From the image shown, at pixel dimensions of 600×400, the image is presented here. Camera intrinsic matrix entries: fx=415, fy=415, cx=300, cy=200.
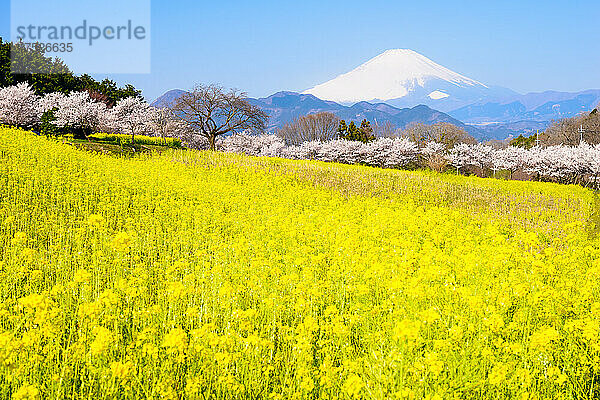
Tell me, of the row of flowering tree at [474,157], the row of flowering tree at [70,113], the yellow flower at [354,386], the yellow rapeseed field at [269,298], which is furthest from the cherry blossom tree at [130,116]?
the yellow flower at [354,386]

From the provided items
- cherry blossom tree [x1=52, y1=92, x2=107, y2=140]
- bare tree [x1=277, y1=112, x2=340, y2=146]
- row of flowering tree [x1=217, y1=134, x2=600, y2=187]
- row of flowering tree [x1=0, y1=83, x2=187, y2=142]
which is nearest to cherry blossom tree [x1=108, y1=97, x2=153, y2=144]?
row of flowering tree [x1=0, y1=83, x2=187, y2=142]

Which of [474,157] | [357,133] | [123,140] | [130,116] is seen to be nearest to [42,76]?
[130,116]

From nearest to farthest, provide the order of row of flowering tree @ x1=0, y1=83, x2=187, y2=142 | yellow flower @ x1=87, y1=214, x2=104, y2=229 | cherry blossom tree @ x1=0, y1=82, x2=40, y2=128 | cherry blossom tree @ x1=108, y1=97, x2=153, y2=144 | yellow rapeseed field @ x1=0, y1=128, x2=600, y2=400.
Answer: yellow rapeseed field @ x1=0, y1=128, x2=600, y2=400 < yellow flower @ x1=87, y1=214, x2=104, y2=229 < cherry blossom tree @ x1=0, y1=82, x2=40, y2=128 < row of flowering tree @ x1=0, y1=83, x2=187, y2=142 < cherry blossom tree @ x1=108, y1=97, x2=153, y2=144

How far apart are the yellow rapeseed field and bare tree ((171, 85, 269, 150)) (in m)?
27.0

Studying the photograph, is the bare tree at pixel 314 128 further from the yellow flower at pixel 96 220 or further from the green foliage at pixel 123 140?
the yellow flower at pixel 96 220

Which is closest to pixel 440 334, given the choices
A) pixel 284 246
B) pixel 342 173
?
pixel 284 246

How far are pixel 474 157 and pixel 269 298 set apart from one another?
122 ft

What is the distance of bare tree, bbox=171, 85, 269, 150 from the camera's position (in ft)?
134

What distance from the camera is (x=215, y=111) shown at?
139 ft

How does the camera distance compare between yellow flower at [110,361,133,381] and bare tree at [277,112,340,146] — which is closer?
yellow flower at [110,361,133,381]

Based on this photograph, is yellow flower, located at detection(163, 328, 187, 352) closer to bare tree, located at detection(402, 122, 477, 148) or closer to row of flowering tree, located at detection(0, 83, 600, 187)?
row of flowering tree, located at detection(0, 83, 600, 187)

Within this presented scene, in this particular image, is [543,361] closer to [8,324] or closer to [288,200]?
[8,324]

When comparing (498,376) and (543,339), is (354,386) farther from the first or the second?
(543,339)

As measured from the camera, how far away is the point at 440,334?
448 cm
